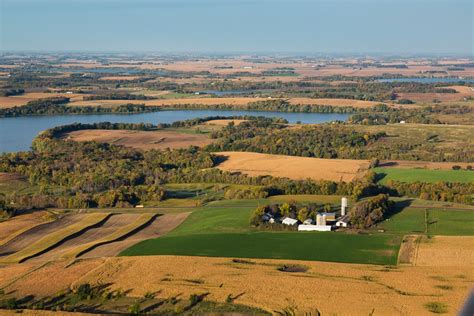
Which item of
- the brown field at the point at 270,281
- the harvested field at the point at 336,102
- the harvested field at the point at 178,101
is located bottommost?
the brown field at the point at 270,281

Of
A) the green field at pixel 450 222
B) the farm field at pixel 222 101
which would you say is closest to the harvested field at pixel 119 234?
the green field at pixel 450 222

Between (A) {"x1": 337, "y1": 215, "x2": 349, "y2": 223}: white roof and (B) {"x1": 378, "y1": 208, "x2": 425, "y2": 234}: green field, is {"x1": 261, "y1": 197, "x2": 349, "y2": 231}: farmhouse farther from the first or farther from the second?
(B) {"x1": 378, "y1": 208, "x2": 425, "y2": 234}: green field

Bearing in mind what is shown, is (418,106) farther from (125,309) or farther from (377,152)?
(125,309)

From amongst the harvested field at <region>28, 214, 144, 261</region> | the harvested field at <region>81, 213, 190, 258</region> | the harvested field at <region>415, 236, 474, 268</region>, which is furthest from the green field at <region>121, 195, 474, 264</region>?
the harvested field at <region>28, 214, 144, 261</region>

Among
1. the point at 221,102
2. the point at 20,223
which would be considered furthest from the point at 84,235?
the point at 221,102

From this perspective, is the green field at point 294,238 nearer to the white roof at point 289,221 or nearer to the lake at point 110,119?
the white roof at point 289,221

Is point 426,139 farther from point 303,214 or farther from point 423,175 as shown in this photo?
point 303,214
